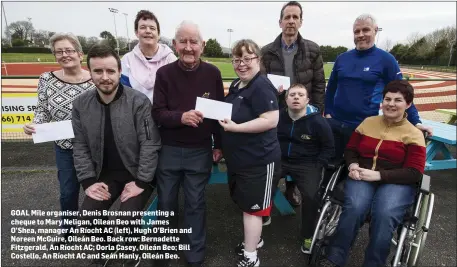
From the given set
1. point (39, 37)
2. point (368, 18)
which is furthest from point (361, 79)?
point (39, 37)

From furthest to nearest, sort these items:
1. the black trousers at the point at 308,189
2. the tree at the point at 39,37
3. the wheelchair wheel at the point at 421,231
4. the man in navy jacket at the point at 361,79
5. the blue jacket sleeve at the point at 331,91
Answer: the tree at the point at 39,37 < the blue jacket sleeve at the point at 331,91 < the man in navy jacket at the point at 361,79 < the black trousers at the point at 308,189 < the wheelchair wheel at the point at 421,231

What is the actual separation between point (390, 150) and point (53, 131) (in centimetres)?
275

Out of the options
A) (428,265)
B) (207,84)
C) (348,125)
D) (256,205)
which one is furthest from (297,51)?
(428,265)

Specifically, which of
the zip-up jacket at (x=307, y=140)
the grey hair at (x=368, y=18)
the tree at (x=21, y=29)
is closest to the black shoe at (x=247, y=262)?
the zip-up jacket at (x=307, y=140)

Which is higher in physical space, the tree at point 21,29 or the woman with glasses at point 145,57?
the tree at point 21,29

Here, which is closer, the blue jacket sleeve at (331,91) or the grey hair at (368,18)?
the grey hair at (368,18)

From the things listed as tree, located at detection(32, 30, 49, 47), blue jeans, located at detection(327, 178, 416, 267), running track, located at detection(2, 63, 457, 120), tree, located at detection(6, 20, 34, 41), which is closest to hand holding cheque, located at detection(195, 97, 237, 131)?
blue jeans, located at detection(327, 178, 416, 267)

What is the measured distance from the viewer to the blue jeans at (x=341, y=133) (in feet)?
9.17

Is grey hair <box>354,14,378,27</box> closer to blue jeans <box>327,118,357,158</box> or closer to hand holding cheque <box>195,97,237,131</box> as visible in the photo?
blue jeans <box>327,118,357,158</box>

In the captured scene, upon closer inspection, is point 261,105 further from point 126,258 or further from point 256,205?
point 126,258

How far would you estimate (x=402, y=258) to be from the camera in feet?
7.01

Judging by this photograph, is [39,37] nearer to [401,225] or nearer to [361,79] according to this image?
[361,79]

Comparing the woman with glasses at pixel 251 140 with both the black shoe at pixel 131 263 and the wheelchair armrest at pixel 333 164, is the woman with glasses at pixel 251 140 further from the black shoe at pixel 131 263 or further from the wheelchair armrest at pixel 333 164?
the black shoe at pixel 131 263

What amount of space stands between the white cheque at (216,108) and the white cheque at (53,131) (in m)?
1.11
